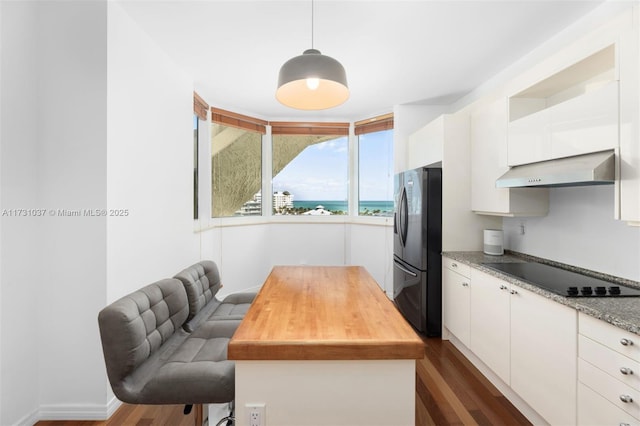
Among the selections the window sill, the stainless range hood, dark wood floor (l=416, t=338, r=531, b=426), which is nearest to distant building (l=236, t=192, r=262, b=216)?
the window sill

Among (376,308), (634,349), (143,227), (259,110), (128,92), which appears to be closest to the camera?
(634,349)

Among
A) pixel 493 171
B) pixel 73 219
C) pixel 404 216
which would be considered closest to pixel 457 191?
pixel 493 171

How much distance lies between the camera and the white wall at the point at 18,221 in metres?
1.70

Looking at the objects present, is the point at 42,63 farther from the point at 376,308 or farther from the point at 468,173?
the point at 468,173

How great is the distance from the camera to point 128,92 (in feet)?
7.02

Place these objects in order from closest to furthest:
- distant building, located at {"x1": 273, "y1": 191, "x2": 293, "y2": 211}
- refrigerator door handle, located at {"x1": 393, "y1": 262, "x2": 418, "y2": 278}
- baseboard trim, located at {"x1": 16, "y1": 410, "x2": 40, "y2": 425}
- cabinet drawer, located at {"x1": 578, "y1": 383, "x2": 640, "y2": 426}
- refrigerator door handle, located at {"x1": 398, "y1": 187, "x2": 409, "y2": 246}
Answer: cabinet drawer, located at {"x1": 578, "y1": 383, "x2": 640, "y2": 426}, baseboard trim, located at {"x1": 16, "y1": 410, "x2": 40, "y2": 425}, refrigerator door handle, located at {"x1": 393, "y1": 262, "x2": 418, "y2": 278}, refrigerator door handle, located at {"x1": 398, "y1": 187, "x2": 409, "y2": 246}, distant building, located at {"x1": 273, "y1": 191, "x2": 293, "y2": 211}

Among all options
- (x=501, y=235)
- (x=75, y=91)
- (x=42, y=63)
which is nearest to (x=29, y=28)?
(x=42, y=63)

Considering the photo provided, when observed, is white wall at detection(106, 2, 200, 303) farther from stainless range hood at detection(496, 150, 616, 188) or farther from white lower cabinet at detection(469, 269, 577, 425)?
stainless range hood at detection(496, 150, 616, 188)

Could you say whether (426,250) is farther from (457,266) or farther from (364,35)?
(364,35)

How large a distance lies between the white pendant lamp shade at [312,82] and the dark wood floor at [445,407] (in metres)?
1.65

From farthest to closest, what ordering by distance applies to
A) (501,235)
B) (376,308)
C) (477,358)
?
(501,235)
(477,358)
(376,308)

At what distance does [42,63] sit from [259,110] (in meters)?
2.65

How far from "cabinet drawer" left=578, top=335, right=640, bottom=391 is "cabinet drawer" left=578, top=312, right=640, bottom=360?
0.02 m

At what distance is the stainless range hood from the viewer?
61.0 inches
